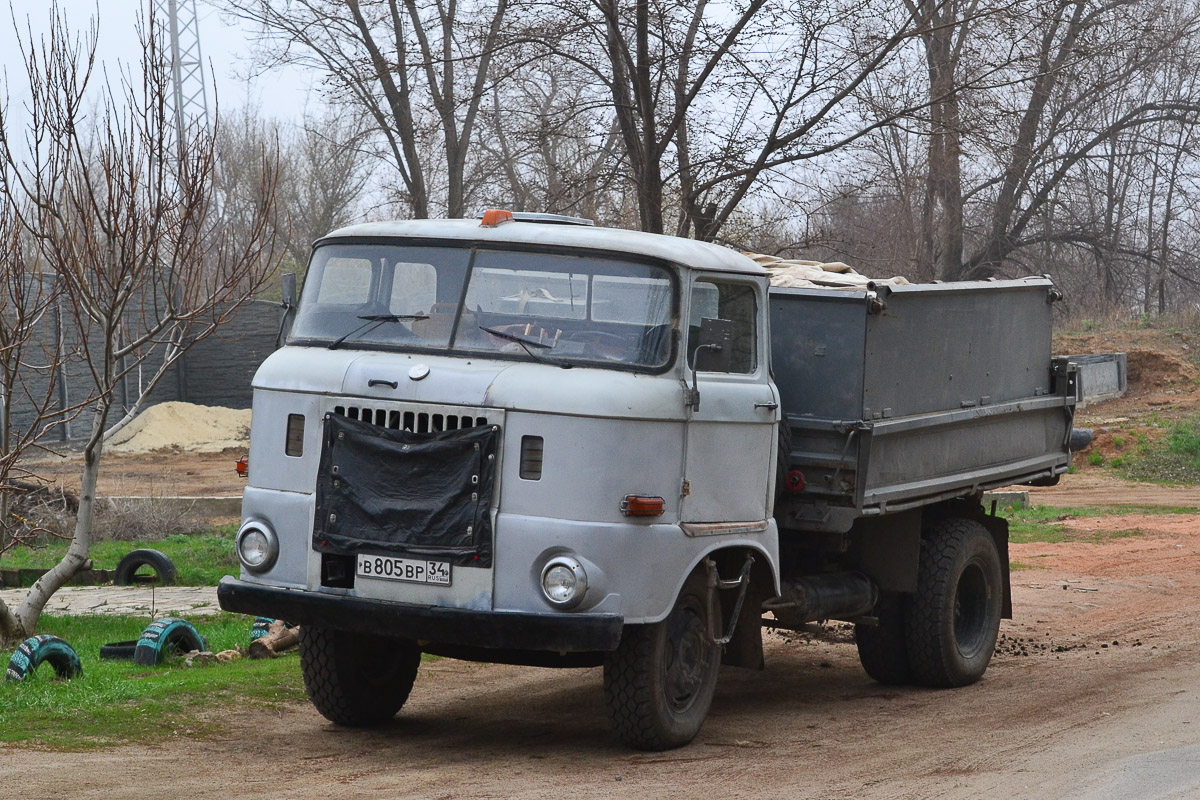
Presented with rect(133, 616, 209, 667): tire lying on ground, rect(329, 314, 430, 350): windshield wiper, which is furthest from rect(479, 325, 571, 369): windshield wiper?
rect(133, 616, 209, 667): tire lying on ground

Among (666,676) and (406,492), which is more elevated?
(406,492)

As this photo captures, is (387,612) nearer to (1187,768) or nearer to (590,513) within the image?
(590,513)

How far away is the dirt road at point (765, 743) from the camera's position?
18.6 feet

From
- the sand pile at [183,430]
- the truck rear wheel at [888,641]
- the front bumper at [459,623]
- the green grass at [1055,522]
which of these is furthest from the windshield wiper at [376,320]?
the sand pile at [183,430]

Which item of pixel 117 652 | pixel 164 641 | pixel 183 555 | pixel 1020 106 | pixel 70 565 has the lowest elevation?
pixel 183 555

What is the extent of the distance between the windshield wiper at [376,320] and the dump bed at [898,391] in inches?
86.9

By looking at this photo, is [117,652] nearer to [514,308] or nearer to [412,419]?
[412,419]

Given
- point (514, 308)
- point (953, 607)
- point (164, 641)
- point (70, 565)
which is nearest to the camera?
point (514, 308)

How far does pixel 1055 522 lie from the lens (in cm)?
1753

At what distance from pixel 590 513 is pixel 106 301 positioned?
567 centimetres

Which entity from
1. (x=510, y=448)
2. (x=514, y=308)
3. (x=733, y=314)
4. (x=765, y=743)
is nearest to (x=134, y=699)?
(x=510, y=448)

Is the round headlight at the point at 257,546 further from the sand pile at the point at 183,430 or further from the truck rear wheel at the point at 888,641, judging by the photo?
the sand pile at the point at 183,430

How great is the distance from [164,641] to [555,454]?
4337 mm

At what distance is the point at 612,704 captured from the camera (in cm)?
627
